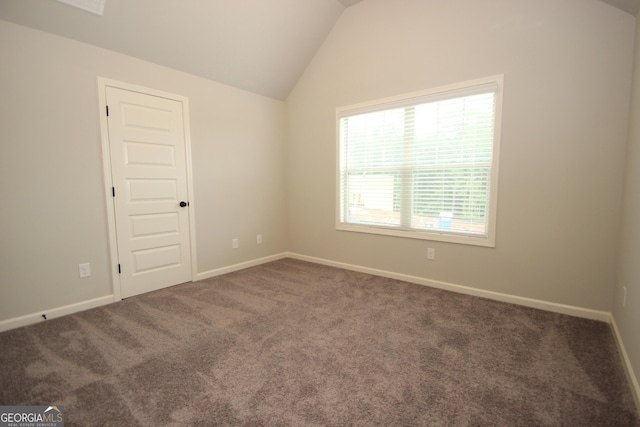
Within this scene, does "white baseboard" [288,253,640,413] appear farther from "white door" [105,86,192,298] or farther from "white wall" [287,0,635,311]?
"white door" [105,86,192,298]

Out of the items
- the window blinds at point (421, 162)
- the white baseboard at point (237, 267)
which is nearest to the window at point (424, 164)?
the window blinds at point (421, 162)

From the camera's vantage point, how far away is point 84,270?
2615mm

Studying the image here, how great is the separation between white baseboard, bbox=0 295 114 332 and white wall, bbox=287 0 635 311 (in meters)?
3.14

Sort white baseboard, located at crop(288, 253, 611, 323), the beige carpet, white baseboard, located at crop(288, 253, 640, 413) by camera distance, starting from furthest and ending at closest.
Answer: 1. white baseboard, located at crop(288, 253, 611, 323)
2. white baseboard, located at crop(288, 253, 640, 413)
3. the beige carpet

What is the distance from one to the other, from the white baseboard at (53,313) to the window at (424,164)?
9.09 ft

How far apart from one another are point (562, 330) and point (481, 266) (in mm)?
792

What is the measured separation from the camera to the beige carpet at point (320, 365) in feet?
4.67

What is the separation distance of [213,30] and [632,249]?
3.97m

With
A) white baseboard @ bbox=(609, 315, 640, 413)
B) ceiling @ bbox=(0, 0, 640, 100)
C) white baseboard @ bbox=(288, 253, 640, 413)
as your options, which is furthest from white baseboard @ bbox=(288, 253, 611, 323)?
ceiling @ bbox=(0, 0, 640, 100)

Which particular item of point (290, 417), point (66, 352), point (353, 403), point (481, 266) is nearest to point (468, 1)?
point (481, 266)

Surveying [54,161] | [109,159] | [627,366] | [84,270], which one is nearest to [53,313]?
[84,270]

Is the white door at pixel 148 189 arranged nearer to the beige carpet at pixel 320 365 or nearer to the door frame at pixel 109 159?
the door frame at pixel 109 159

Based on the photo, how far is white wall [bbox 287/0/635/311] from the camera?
87.4 inches

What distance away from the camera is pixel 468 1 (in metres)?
2.69
